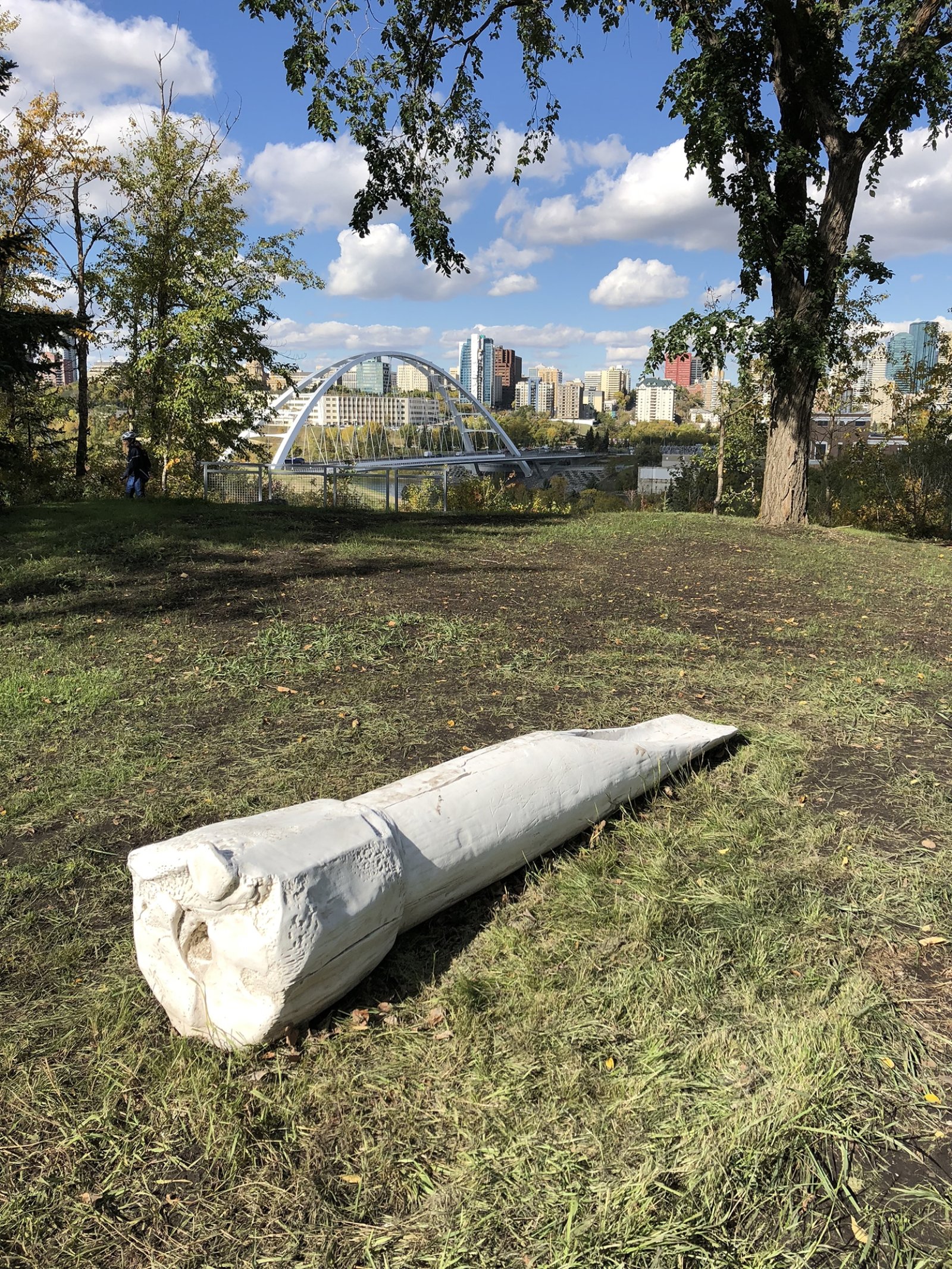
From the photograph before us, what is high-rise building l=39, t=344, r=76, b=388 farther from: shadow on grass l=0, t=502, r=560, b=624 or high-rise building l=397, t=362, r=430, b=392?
high-rise building l=397, t=362, r=430, b=392

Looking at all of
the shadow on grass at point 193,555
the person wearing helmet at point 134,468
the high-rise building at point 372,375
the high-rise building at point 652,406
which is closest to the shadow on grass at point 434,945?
the shadow on grass at point 193,555

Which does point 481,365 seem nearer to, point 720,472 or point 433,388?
point 433,388

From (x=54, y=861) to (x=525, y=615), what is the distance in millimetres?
4381

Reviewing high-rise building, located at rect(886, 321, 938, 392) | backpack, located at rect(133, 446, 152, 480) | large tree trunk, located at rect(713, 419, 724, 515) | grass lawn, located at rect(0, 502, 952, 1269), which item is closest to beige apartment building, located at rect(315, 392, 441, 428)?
large tree trunk, located at rect(713, 419, 724, 515)

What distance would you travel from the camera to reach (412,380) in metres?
56.2

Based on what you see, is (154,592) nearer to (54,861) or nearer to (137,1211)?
(54,861)

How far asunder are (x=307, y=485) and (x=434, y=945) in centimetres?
1813

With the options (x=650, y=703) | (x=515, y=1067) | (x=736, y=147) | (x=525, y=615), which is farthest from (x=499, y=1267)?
(x=736, y=147)

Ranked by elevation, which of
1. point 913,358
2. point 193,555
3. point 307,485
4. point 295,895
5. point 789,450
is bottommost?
point 295,895

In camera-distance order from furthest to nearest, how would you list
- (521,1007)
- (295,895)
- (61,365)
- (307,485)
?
1. (307,485)
2. (61,365)
3. (521,1007)
4. (295,895)

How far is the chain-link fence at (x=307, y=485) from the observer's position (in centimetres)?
1833

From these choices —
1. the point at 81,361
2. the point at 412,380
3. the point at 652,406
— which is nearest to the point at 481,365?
the point at 652,406

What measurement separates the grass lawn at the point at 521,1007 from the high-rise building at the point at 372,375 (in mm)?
42531

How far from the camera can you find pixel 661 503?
24.7 metres
